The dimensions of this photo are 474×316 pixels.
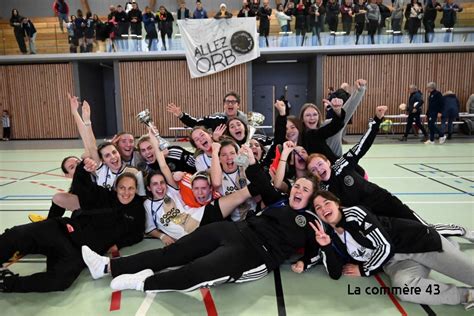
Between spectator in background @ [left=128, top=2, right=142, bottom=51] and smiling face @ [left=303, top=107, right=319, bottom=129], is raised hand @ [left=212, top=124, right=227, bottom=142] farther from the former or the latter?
spectator in background @ [left=128, top=2, right=142, bottom=51]

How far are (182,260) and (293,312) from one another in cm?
102

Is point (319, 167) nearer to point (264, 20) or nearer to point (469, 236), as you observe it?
point (469, 236)

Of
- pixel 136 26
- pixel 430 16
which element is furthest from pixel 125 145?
pixel 430 16

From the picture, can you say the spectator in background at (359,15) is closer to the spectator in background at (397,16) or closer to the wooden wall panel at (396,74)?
the spectator in background at (397,16)

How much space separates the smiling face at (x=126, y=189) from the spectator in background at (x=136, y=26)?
12766mm

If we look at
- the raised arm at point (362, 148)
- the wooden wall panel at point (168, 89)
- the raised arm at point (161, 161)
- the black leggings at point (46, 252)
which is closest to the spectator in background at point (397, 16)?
the wooden wall panel at point (168, 89)

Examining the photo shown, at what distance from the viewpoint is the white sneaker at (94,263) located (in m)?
2.94

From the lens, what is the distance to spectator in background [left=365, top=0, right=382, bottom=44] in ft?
45.1

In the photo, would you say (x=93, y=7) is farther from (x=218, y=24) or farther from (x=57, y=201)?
(x=57, y=201)

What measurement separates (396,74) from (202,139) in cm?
1424

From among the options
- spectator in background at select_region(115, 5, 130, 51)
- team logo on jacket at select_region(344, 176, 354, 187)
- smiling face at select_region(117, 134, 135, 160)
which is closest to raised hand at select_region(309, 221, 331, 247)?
team logo on jacket at select_region(344, 176, 354, 187)

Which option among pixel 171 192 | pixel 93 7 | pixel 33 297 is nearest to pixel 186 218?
pixel 171 192

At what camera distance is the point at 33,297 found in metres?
2.69

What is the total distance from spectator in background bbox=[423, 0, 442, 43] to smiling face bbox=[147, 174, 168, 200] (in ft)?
→ 46.9
